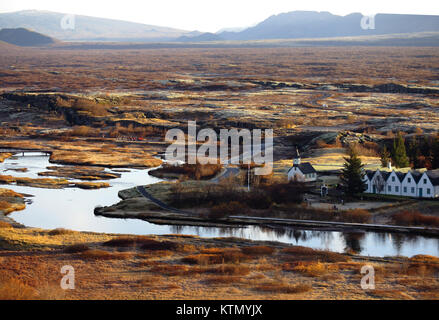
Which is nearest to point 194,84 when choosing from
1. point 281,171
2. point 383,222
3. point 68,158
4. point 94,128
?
point 94,128

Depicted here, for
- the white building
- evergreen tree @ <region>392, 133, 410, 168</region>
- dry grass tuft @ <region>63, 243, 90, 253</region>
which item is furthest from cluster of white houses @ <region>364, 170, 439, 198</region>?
dry grass tuft @ <region>63, 243, 90, 253</region>

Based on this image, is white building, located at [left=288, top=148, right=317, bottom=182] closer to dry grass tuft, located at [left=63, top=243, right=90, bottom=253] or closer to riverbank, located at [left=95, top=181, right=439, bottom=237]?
riverbank, located at [left=95, top=181, right=439, bottom=237]

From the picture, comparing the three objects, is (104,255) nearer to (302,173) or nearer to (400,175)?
(302,173)

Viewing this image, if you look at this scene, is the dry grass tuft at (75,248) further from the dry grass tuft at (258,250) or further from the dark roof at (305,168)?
the dark roof at (305,168)

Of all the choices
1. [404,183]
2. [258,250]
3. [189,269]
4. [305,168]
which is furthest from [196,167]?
[189,269]

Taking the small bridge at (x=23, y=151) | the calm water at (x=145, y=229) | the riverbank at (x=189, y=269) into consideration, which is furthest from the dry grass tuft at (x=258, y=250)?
the small bridge at (x=23, y=151)
